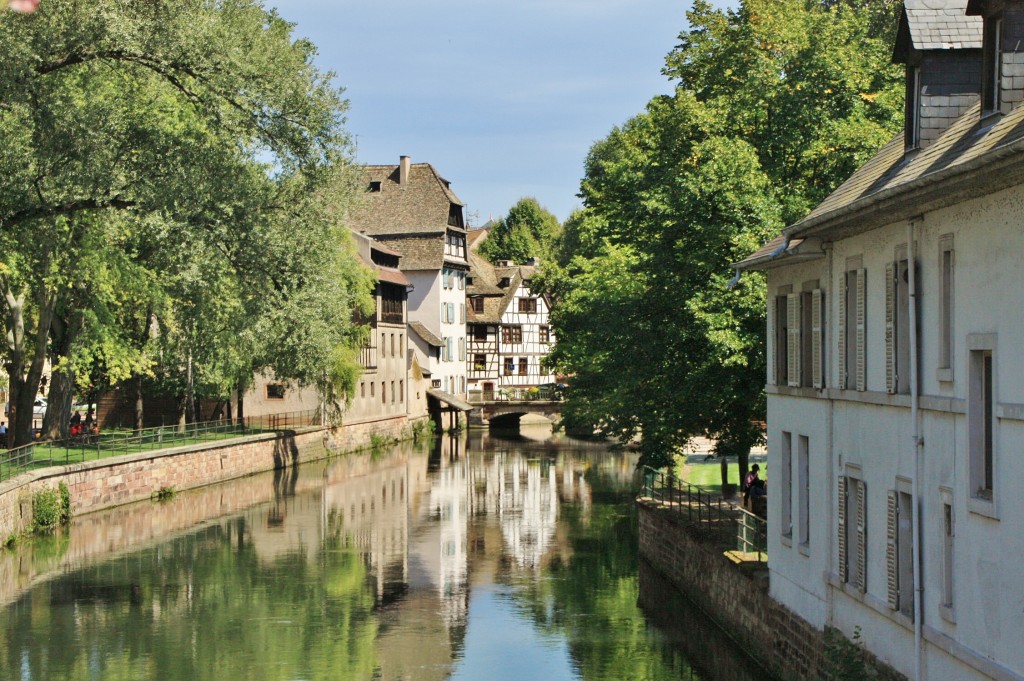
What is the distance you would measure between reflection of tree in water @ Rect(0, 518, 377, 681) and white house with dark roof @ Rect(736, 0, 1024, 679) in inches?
313

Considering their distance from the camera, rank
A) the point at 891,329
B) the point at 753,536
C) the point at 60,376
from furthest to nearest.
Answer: the point at 60,376 → the point at 753,536 → the point at 891,329

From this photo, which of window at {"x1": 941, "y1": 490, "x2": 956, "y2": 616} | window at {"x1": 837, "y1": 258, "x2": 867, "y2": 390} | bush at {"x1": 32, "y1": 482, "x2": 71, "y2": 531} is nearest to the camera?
window at {"x1": 941, "y1": 490, "x2": 956, "y2": 616}

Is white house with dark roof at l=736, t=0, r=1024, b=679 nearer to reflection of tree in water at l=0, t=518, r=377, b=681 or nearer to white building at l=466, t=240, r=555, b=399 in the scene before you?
reflection of tree in water at l=0, t=518, r=377, b=681

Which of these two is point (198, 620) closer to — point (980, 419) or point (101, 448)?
point (980, 419)

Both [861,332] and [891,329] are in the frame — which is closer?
[891,329]

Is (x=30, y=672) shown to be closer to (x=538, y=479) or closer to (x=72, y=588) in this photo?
(x=72, y=588)

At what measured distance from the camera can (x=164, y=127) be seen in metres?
29.0

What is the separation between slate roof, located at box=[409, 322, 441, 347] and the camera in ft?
283

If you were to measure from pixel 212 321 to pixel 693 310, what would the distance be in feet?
A: 34.9

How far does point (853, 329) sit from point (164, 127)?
16908 millimetres

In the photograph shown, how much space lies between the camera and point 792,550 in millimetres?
19719

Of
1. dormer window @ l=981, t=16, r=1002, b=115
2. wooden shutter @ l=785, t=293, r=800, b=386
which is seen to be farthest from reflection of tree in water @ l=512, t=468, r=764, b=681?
dormer window @ l=981, t=16, r=1002, b=115

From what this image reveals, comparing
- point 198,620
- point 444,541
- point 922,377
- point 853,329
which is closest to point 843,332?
point 853,329

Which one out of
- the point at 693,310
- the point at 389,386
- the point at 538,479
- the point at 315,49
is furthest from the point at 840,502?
the point at 389,386
